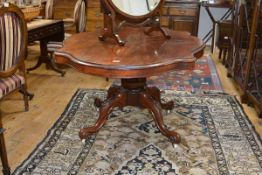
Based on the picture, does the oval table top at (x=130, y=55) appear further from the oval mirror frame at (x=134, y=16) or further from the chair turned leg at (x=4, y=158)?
the chair turned leg at (x=4, y=158)

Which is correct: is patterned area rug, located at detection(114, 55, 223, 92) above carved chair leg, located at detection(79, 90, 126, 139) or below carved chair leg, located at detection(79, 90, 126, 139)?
below

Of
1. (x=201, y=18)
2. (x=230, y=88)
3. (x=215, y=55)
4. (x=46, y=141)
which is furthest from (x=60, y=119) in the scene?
(x=201, y=18)

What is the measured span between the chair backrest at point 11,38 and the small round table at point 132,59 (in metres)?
0.44

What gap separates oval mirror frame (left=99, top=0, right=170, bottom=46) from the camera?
77.7 inches

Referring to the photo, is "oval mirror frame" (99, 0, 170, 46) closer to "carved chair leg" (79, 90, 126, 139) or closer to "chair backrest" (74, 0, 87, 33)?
"carved chair leg" (79, 90, 126, 139)

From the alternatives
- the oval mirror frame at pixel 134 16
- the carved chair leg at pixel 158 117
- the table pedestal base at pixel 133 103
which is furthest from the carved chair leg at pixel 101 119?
the oval mirror frame at pixel 134 16

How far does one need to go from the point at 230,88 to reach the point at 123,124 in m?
1.52

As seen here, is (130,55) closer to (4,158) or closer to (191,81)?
(4,158)

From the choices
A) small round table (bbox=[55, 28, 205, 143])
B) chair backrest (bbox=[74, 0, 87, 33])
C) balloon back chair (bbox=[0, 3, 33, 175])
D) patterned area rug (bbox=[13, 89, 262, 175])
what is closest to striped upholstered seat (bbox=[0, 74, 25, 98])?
balloon back chair (bbox=[0, 3, 33, 175])

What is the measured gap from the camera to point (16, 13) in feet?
7.11

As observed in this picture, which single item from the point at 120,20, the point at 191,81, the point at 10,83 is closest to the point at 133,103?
the point at 120,20

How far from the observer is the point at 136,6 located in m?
2.15

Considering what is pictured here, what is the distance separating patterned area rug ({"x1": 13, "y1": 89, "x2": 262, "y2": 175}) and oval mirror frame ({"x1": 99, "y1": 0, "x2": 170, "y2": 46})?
748 millimetres

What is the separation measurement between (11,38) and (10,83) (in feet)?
1.12
